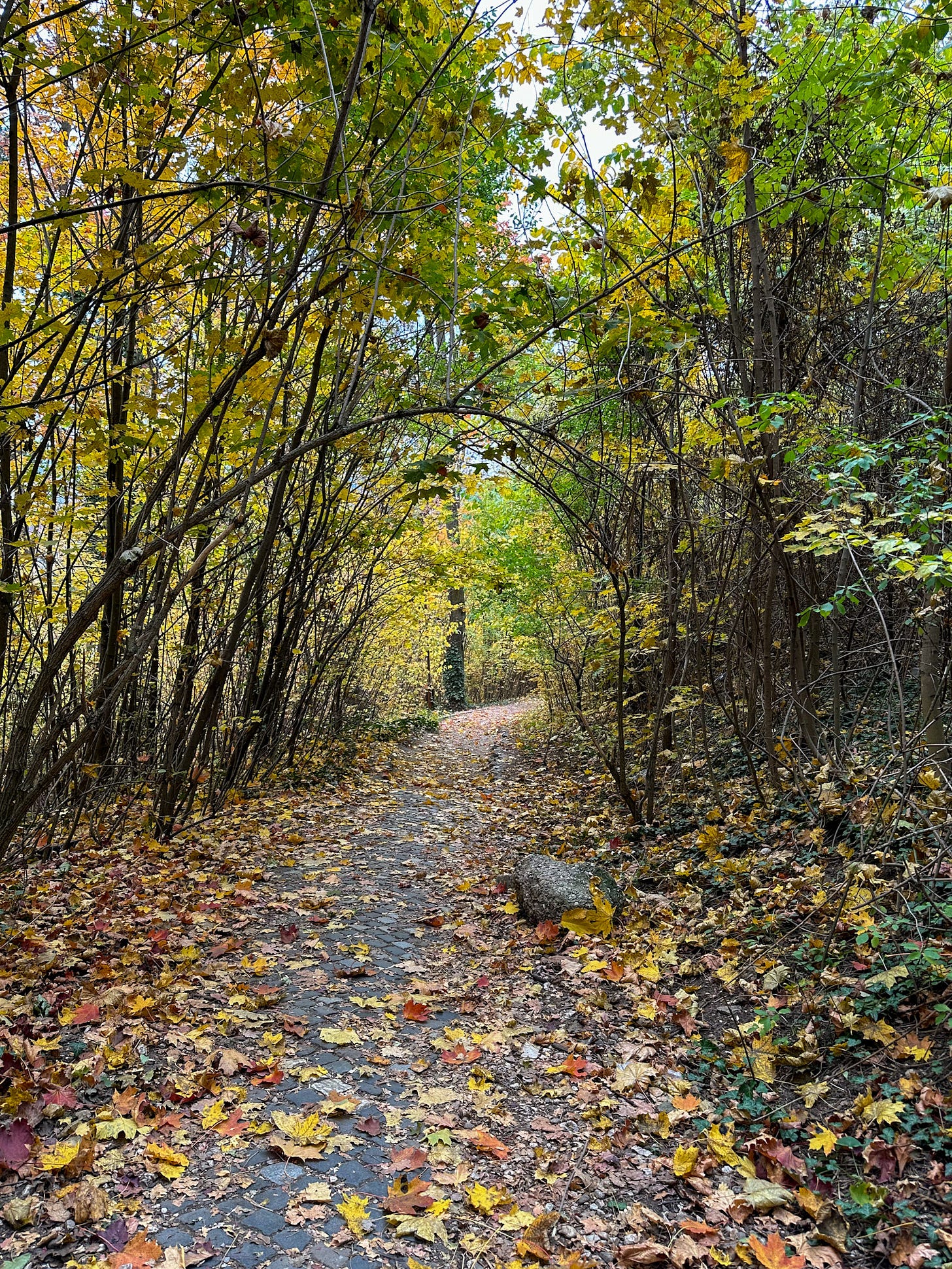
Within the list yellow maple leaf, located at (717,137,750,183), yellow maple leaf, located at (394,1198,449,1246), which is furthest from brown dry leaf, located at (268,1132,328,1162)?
yellow maple leaf, located at (717,137,750,183)

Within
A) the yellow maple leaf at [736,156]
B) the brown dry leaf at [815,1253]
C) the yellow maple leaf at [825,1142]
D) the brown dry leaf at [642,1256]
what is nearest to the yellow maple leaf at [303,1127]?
the brown dry leaf at [642,1256]

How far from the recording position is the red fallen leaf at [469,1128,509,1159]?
272 cm

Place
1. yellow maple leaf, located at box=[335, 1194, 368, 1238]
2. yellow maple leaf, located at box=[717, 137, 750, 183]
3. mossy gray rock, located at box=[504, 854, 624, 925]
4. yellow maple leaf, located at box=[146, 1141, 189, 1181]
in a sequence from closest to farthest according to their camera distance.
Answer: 1. yellow maple leaf, located at box=[335, 1194, 368, 1238]
2. yellow maple leaf, located at box=[146, 1141, 189, 1181]
3. yellow maple leaf, located at box=[717, 137, 750, 183]
4. mossy gray rock, located at box=[504, 854, 624, 925]

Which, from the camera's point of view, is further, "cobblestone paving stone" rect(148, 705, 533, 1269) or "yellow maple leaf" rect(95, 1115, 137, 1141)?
"yellow maple leaf" rect(95, 1115, 137, 1141)

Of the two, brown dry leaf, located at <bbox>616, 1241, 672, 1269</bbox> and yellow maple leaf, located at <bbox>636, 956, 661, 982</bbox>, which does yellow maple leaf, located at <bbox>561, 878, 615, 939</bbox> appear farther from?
brown dry leaf, located at <bbox>616, 1241, 672, 1269</bbox>

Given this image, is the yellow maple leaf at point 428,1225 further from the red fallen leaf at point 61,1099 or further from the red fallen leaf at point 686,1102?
the red fallen leaf at point 61,1099

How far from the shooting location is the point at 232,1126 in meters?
2.70

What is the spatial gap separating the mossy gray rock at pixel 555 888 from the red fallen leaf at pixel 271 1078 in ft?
6.76

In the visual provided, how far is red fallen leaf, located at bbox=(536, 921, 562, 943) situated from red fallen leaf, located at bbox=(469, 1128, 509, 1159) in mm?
1714

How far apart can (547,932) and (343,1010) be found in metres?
1.39

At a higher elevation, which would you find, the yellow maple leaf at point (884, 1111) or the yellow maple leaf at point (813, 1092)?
the yellow maple leaf at point (884, 1111)

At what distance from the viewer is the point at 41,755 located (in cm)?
379

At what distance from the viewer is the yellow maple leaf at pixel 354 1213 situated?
228 centimetres

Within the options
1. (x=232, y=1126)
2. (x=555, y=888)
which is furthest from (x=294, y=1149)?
(x=555, y=888)
